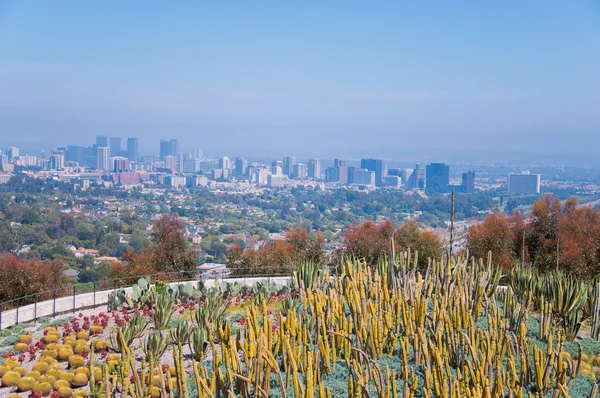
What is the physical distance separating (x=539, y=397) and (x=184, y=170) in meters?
185

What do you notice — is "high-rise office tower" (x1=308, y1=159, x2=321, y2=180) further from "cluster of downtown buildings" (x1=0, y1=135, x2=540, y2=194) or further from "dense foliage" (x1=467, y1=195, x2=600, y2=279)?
"dense foliage" (x1=467, y1=195, x2=600, y2=279)

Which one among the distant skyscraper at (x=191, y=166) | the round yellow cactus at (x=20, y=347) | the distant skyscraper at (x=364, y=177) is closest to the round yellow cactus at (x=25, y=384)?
the round yellow cactus at (x=20, y=347)

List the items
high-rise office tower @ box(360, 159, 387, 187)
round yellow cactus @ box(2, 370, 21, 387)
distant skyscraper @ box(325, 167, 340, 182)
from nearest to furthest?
1. round yellow cactus @ box(2, 370, 21, 387)
2. high-rise office tower @ box(360, 159, 387, 187)
3. distant skyscraper @ box(325, 167, 340, 182)

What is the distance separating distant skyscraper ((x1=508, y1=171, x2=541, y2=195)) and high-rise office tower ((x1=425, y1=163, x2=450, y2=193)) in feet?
62.0

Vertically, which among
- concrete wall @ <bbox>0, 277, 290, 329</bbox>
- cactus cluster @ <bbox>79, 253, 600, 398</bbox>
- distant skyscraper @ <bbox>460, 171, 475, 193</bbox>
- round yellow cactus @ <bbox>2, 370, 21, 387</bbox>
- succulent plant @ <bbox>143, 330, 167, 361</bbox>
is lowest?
distant skyscraper @ <bbox>460, 171, 475, 193</bbox>

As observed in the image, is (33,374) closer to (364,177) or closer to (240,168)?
(364,177)

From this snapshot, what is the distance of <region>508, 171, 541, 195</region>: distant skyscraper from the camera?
85.4 meters

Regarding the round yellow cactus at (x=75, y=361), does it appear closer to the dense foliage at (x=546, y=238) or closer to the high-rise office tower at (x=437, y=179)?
the dense foliage at (x=546, y=238)

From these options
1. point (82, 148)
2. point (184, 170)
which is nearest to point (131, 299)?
point (184, 170)

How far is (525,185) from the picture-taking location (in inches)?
3494

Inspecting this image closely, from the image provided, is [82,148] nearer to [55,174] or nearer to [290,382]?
[55,174]

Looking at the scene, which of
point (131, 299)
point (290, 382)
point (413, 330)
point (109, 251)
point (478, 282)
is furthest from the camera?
point (109, 251)

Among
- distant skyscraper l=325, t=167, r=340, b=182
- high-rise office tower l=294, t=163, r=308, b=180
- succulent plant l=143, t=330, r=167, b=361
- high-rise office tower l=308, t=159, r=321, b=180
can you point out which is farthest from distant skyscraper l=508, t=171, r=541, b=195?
high-rise office tower l=308, t=159, r=321, b=180

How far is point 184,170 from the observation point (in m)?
188
